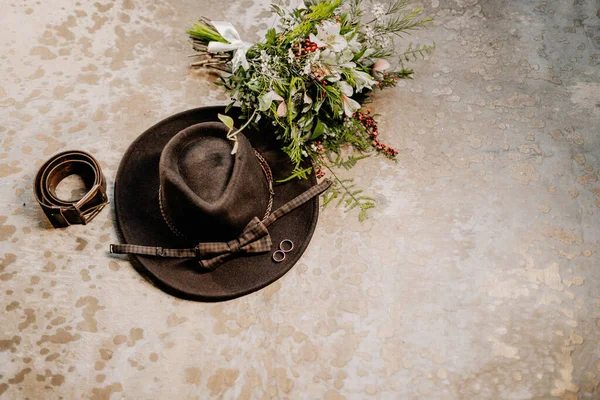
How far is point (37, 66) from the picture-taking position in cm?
205

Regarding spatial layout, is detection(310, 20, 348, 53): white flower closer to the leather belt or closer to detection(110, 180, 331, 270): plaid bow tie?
detection(110, 180, 331, 270): plaid bow tie

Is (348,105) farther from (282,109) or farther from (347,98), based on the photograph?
(282,109)

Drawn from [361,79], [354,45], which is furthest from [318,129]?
[354,45]

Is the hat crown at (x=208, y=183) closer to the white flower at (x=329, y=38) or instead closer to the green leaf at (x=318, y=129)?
the green leaf at (x=318, y=129)

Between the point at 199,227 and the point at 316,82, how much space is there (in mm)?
782

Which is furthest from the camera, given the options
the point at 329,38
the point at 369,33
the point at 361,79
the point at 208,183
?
the point at 369,33

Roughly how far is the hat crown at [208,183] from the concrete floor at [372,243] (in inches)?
14.6

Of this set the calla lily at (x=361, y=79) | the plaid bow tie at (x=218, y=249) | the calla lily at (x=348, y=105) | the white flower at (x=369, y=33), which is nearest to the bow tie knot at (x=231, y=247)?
the plaid bow tie at (x=218, y=249)

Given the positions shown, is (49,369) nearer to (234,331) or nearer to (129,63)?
(234,331)

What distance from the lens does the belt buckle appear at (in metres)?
1.65

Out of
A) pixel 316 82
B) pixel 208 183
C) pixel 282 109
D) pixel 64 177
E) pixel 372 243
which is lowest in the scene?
pixel 372 243

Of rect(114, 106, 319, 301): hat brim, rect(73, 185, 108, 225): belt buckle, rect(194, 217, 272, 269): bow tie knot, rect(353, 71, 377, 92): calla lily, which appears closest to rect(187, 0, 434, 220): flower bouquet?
rect(353, 71, 377, 92): calla lily

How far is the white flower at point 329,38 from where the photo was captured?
5.45 ft

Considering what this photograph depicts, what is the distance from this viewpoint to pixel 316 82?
1.70 meters
